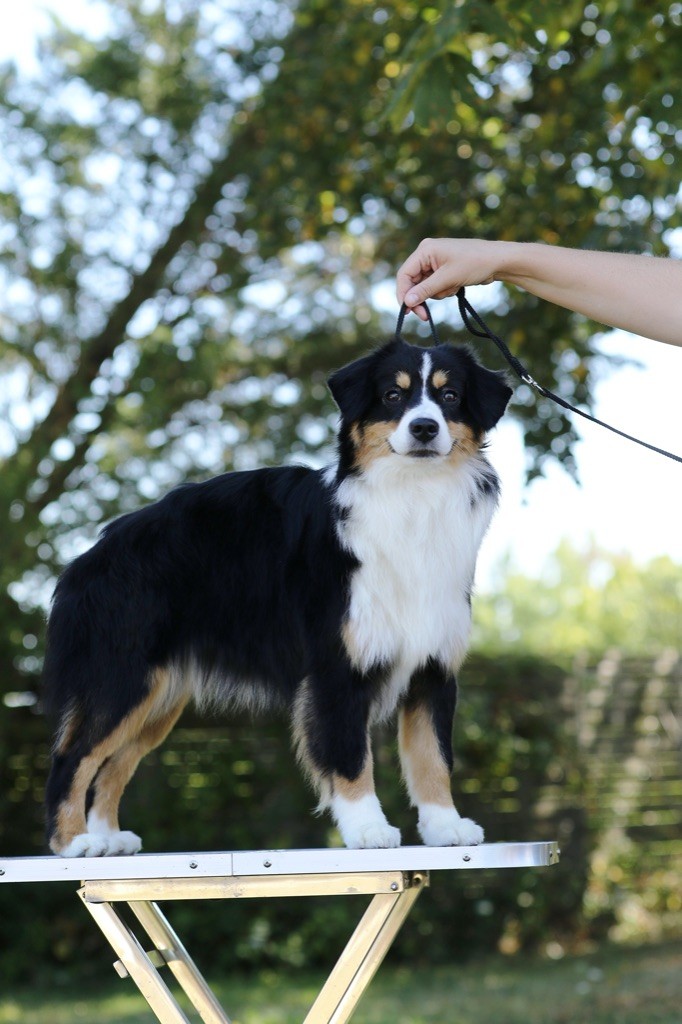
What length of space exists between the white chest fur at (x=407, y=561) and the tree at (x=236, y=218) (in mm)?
2941

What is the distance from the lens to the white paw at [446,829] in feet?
9.56

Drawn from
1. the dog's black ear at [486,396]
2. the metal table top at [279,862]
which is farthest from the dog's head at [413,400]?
the metal table top at [279,862]

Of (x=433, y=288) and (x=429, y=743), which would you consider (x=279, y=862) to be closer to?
(x=429, y=743)

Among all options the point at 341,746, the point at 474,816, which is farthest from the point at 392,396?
the point at 474,816

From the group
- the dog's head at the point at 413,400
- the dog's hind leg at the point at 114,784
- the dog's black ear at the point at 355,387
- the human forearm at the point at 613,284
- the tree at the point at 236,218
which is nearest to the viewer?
the human forearm at the point at 613,284

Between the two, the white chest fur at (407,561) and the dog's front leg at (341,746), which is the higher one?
the white chest fur at (407,561)

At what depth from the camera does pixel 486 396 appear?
9.88ft

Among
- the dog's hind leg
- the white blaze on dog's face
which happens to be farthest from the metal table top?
the white blaze on dog's face

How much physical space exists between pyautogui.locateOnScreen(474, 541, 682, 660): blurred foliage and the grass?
4315 mm

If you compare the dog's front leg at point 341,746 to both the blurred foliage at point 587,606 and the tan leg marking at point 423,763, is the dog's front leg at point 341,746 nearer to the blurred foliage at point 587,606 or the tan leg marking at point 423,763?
the tan leg marking at point 423,763

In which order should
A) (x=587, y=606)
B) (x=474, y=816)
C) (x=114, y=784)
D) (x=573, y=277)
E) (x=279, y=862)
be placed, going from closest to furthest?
(x=279, y=862) < (x=573, y=277) < (x=114, y=784) < (x=474, y=816) < (x=587, y=606)

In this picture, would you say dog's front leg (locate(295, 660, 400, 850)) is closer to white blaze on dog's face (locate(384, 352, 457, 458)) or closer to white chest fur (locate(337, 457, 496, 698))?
white chest fur (locate(337, 457, 496, 698))

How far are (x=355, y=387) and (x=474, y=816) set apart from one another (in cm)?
586

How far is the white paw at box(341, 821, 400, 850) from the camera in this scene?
9.09ft
